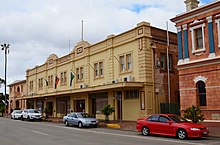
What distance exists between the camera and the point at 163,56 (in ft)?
98.1

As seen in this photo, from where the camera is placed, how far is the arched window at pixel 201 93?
2241cm

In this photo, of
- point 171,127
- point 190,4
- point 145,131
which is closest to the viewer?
point 171,127

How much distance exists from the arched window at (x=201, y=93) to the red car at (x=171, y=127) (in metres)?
5.30

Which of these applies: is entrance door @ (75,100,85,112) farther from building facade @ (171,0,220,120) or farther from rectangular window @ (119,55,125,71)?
building facade @ (171,0,220,120)

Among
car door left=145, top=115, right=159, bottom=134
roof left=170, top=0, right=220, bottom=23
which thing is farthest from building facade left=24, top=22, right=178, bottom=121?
car door left=145, top=115, right=159, bottom=134

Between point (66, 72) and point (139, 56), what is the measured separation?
52.8ft

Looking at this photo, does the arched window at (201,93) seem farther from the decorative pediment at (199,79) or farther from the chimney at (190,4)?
the chimney at (190,4)

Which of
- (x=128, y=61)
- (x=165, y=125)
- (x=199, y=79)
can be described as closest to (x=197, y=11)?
(x=199, y=79)

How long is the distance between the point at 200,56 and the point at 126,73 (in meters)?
8.83

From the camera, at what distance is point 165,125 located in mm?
17328

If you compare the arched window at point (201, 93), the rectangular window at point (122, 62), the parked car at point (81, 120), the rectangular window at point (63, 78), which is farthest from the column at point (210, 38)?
the rectangular window at point (63, 78)

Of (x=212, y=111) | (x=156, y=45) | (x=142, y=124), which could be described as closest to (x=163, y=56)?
(x=156, y=45)

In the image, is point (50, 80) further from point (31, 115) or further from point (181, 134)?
point (181, 134)

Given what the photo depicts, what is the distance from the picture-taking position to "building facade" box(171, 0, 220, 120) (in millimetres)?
21594
